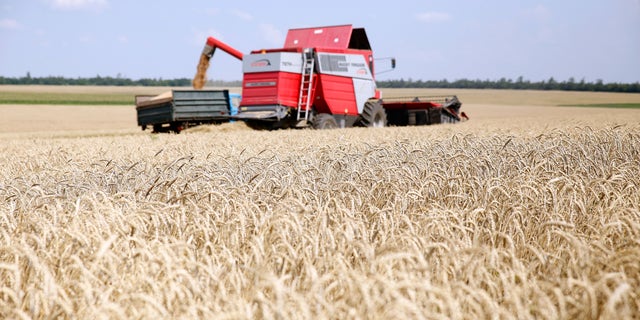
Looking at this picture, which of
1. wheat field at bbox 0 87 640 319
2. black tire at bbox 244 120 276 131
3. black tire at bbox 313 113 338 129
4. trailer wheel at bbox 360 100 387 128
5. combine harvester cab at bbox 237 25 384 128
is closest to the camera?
wheat field at bbox 0 87 640 319

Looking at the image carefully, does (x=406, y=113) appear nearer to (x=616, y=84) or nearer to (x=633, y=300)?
(x=633, y=300)

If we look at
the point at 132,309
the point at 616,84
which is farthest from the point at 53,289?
the point at 616,84

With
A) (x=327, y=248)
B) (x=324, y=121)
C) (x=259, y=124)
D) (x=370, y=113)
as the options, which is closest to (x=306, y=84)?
(x=324, y=121)

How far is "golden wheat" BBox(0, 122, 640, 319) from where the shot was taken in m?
2.81

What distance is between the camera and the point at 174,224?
4734 millimetres

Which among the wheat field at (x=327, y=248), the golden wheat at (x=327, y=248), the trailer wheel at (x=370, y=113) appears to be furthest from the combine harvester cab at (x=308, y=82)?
the wheat field at (x=327, y=248)

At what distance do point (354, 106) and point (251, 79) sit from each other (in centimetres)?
352

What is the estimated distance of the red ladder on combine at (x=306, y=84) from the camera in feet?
67.5

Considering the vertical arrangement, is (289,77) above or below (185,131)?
above

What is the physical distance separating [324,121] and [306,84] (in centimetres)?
132

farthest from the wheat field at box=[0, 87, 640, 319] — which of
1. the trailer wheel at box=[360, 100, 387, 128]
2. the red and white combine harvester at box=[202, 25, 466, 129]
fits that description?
the trailer wheel at box=[360, 100, 387, 128]

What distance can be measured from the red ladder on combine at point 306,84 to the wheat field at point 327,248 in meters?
11.8

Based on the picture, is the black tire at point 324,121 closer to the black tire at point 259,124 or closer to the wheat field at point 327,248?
the black tire at point 259,124

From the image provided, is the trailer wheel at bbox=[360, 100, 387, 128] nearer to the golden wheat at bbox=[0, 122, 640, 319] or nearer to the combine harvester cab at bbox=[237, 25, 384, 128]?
the combine harvester cab at bbox=[237, 25, 384, 128]
